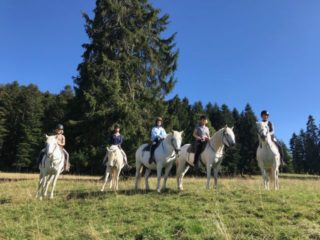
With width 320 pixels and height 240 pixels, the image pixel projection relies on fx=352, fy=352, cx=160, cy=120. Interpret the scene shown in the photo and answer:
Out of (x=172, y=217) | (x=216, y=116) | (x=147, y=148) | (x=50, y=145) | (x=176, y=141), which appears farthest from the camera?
(x=216, y=116)

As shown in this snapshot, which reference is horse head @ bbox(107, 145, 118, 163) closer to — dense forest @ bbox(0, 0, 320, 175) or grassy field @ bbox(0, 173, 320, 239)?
grassy field @ bbox(0, 173, 320, 239)

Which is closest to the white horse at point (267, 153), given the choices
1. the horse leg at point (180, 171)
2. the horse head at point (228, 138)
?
the horse head at point (228, 138)

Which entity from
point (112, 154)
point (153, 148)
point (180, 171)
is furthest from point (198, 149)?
point (112, 154)

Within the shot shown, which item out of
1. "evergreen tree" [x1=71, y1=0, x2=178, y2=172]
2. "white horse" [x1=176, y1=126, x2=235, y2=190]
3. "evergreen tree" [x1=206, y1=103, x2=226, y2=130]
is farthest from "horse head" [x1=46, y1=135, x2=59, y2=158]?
"evergreen tree" [x1=206, y1=103, x2=226, y2=130]

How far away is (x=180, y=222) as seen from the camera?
799 cm

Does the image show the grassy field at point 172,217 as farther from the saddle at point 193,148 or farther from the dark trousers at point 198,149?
the saddle at point 193,148

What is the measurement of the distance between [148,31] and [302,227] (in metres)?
26.2

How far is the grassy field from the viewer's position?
730cm

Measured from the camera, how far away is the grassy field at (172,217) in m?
7.30

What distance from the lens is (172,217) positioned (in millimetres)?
8742

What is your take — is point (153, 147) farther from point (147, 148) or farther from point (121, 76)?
point (121, 76)

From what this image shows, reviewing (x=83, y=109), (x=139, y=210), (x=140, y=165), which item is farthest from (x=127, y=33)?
(x=139, y=210)

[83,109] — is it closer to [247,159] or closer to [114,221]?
[114,221]

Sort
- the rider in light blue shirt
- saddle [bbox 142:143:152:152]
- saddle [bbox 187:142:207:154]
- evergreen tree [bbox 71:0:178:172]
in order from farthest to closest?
1. evergreen tree [bbox 71:0:178:172]
2. saddle [bbox 142:143:152:152]
3. the rider in light blue shirt
4. saddle [bbox 187:142:207:154]
